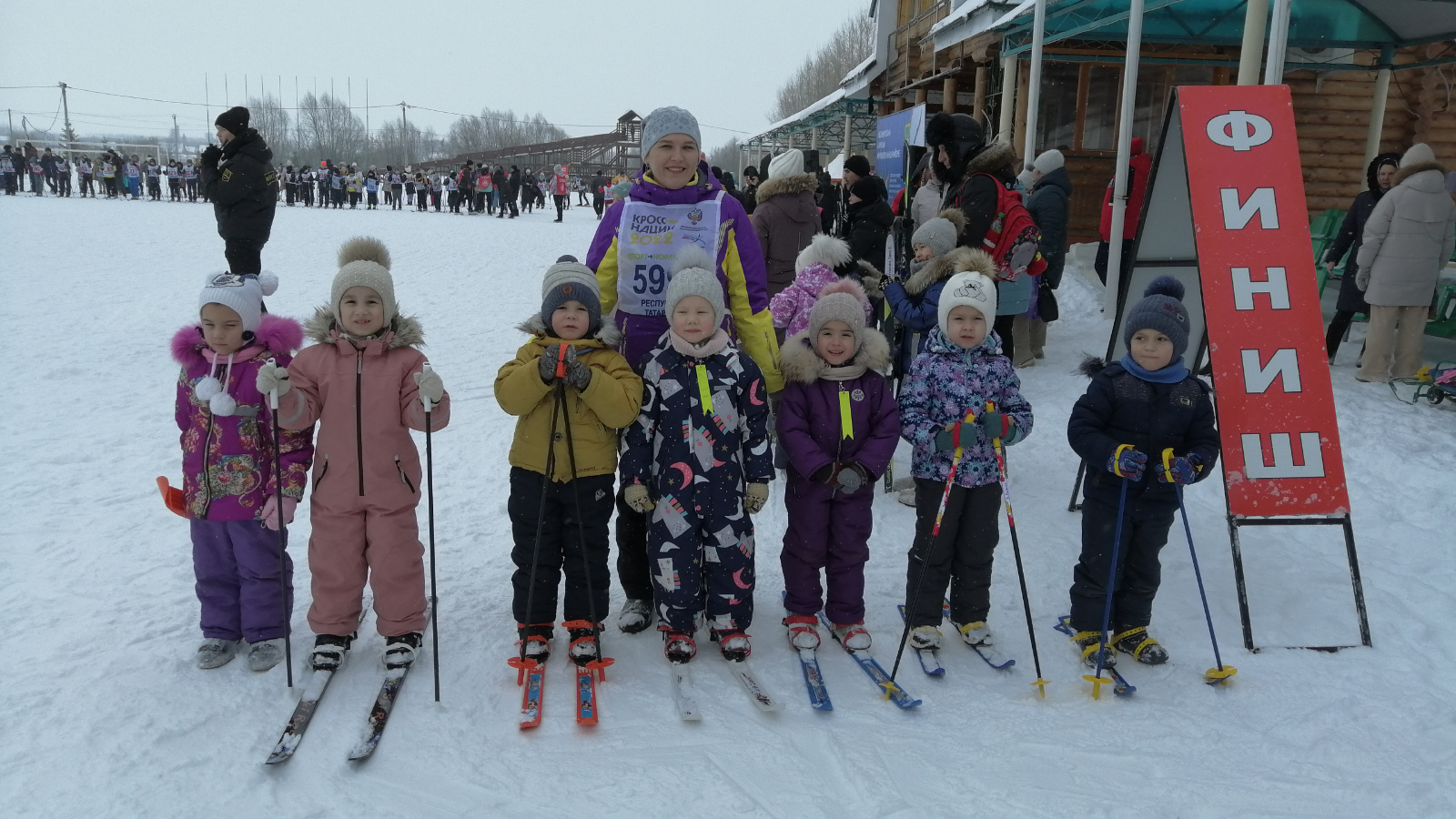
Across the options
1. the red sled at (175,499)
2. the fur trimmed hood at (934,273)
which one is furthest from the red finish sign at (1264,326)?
the red sled at (175,499)

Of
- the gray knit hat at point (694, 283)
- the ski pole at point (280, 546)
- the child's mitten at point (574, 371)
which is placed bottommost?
the ski pole at point (280, 546)

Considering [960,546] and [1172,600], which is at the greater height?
[960,546]

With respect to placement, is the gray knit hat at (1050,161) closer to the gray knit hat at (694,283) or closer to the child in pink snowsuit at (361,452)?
the gray knit hat at (694,283)

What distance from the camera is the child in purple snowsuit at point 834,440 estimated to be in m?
3.36

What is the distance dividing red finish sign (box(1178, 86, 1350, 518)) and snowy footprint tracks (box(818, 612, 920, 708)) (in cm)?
170

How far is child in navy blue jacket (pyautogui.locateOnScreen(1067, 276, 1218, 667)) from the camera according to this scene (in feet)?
10.7

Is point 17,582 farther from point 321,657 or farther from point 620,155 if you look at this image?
point 620,155

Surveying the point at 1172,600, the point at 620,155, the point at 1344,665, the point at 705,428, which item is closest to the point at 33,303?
the point at 705,428

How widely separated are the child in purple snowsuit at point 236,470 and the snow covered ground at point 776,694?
0.18 metres

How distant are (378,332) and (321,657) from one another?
1.20 metres

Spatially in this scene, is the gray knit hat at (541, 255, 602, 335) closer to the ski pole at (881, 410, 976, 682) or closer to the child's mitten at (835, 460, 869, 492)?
the child's mitten at (835, 460, 869, 492)

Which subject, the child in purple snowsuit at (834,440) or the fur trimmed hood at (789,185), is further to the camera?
the fur trimmed hood at (789,185)

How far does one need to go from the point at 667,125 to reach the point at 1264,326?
8.97 feet

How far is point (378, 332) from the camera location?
125 inches
